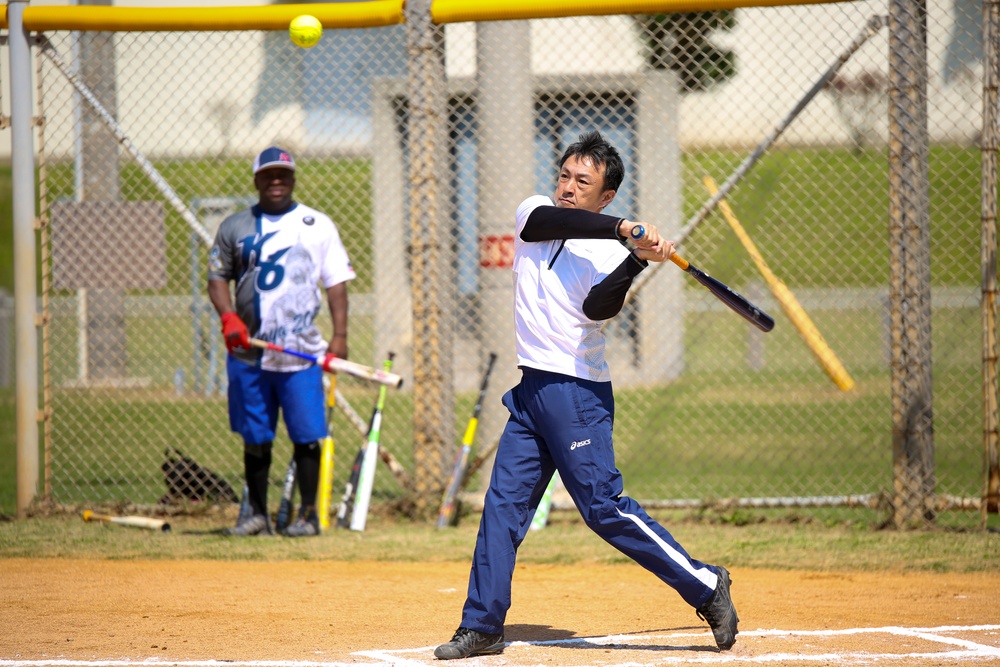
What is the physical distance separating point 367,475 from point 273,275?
1.42 m

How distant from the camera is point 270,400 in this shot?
250 inches

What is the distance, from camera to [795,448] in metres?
9.04

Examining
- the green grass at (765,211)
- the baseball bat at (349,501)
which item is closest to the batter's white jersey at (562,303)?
the baseball bat at (349,501)

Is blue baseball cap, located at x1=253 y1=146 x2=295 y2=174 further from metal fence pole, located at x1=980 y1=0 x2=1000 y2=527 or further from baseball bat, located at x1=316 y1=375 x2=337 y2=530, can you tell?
metal fence pole, located at x1=980 y1=0 x2=1000 y2=527

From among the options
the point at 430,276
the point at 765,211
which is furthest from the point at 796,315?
the point at 765,211

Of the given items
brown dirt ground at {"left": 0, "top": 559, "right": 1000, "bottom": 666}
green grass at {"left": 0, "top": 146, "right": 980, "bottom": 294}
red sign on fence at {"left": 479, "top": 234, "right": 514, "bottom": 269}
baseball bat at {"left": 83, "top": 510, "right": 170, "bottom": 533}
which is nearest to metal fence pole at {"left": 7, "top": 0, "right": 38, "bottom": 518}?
baseball bat at {"left": 83, "top": 510, "right": 170, "bottom": 533}

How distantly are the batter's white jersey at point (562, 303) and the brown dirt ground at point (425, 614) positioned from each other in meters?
1.09

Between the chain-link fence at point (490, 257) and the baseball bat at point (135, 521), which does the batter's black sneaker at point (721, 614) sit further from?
→ the baseball bat at point (135, 521)

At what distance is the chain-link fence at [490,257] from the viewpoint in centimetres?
691

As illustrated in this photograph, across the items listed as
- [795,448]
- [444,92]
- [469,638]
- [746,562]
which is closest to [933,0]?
[444,92]

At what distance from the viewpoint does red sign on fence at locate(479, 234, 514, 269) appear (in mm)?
7184

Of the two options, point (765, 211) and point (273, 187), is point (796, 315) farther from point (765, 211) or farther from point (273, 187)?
point (765, 211)

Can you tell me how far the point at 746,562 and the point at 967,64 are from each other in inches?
171

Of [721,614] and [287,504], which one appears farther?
[287,504]
